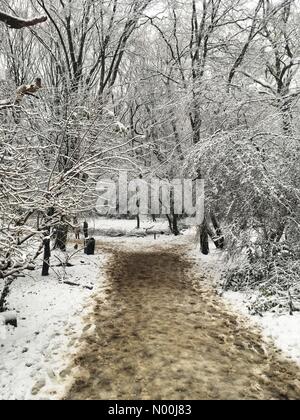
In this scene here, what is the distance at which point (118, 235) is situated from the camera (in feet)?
77.5

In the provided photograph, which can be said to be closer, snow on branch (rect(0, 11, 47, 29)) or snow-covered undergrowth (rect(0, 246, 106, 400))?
snow on branch (rect(0, 11, 47, 29))

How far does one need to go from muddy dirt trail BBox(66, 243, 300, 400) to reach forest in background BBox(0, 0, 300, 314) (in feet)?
4.65

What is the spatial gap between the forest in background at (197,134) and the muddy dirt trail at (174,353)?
55.8 inches

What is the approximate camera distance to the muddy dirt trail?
459 cm

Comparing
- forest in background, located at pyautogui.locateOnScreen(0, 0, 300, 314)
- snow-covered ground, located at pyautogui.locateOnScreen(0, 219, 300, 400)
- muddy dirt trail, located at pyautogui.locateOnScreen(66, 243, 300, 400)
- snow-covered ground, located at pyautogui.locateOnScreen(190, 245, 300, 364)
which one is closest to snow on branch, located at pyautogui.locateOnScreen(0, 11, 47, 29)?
forest in background, located at pyautogui.locateOnScreen(0, 0, 300, 314)

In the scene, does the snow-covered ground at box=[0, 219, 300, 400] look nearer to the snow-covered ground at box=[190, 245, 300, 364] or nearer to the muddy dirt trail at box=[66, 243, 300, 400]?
the snow-covered ground at box=[190, 245, 300, 364]

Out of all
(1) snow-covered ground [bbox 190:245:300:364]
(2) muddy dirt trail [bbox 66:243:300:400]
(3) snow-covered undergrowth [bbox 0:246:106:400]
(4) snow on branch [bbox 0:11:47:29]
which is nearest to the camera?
(4) snow on branch [bbox 0:11:47:29]

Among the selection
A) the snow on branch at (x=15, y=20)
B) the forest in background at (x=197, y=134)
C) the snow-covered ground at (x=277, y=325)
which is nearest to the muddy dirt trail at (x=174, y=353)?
the snow-covered ground at (x=277, y=325)

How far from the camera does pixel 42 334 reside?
6.39 m

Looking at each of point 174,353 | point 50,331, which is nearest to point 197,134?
point 50,331

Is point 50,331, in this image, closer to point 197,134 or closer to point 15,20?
point 15,20

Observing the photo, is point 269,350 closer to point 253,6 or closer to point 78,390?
point 78,390

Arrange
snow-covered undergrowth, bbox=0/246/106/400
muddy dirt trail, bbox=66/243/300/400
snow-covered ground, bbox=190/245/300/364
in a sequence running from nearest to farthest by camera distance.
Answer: muddy dirt trail, bbox=66/243/300/400
snow-covered undergrowth, bbox=0/246/106/400
snow-covered ground, bbox=190/245/300/364

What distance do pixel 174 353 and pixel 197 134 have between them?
987cm
